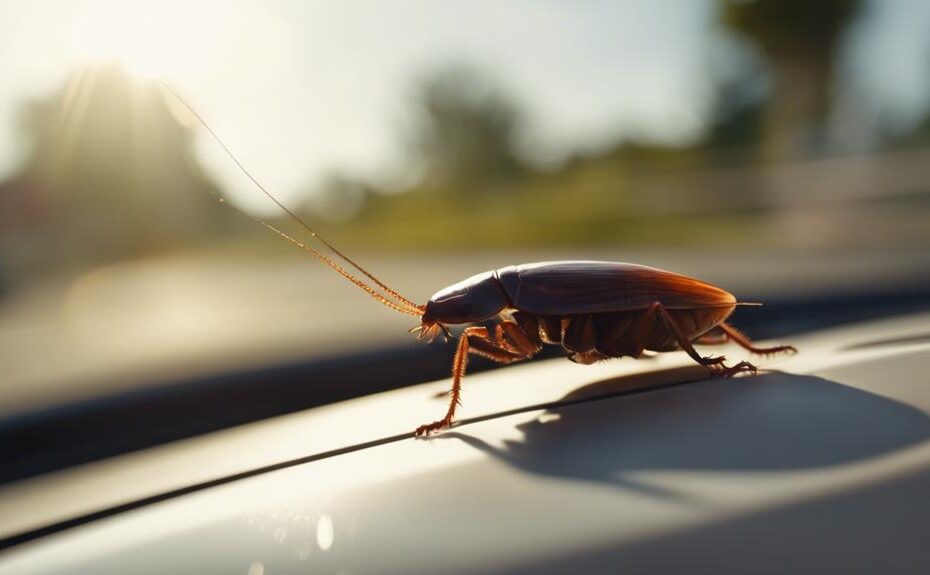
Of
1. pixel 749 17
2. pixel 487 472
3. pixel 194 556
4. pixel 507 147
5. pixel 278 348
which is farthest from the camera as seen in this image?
pixel 507 147

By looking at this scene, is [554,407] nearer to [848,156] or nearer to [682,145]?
[848,156]

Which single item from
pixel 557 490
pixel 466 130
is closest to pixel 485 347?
pixel 557 490

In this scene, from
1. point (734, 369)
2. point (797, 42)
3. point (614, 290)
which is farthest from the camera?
point (797, 42)

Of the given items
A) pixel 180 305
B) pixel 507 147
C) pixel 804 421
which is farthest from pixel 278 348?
pixel 507 147

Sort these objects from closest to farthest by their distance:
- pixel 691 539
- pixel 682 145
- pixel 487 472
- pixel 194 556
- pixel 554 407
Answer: pixel 691 539, pixel 194 556, pixel 487 472, pixel 554 407, pixel 682 145

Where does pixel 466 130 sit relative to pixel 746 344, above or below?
above

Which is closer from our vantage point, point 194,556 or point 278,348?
point 194,556

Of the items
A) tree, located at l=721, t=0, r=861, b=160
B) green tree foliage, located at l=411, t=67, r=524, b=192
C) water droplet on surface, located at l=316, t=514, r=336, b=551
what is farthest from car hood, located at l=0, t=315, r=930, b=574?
green tree foliage, located at l=411, t=67, r=524, b=192

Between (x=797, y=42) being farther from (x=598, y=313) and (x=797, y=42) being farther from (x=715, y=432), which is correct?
(x=715, y=432)

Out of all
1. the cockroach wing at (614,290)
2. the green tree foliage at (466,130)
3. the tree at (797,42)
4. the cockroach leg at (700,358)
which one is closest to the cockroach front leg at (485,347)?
the cockroach wing at (614,290)
